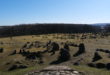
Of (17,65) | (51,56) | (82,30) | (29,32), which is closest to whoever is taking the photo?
(17,65)

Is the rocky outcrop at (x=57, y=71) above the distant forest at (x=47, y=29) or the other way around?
above

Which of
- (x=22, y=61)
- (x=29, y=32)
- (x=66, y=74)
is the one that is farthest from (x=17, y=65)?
(x=29, y=32)

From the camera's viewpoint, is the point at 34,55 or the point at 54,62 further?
the point at 34,55

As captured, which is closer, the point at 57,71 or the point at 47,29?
the point at 57,71

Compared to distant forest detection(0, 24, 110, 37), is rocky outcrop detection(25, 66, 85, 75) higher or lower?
higher

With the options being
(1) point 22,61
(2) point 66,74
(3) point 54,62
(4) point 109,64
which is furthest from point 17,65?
(4) point 109,64

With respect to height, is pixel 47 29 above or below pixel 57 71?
below

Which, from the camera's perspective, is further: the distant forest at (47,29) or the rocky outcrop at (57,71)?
the distant forest at (47,29)

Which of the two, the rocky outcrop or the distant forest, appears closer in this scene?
the rocky outcrop

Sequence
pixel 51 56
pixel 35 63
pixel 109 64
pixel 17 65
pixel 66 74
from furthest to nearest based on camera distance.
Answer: pixel 51 56 < pixel 35 63 < pixel 17 65 < pixel 109 64 < pixel 66 74

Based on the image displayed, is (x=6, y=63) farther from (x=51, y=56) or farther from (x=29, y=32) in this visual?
(x=29, y=32)
